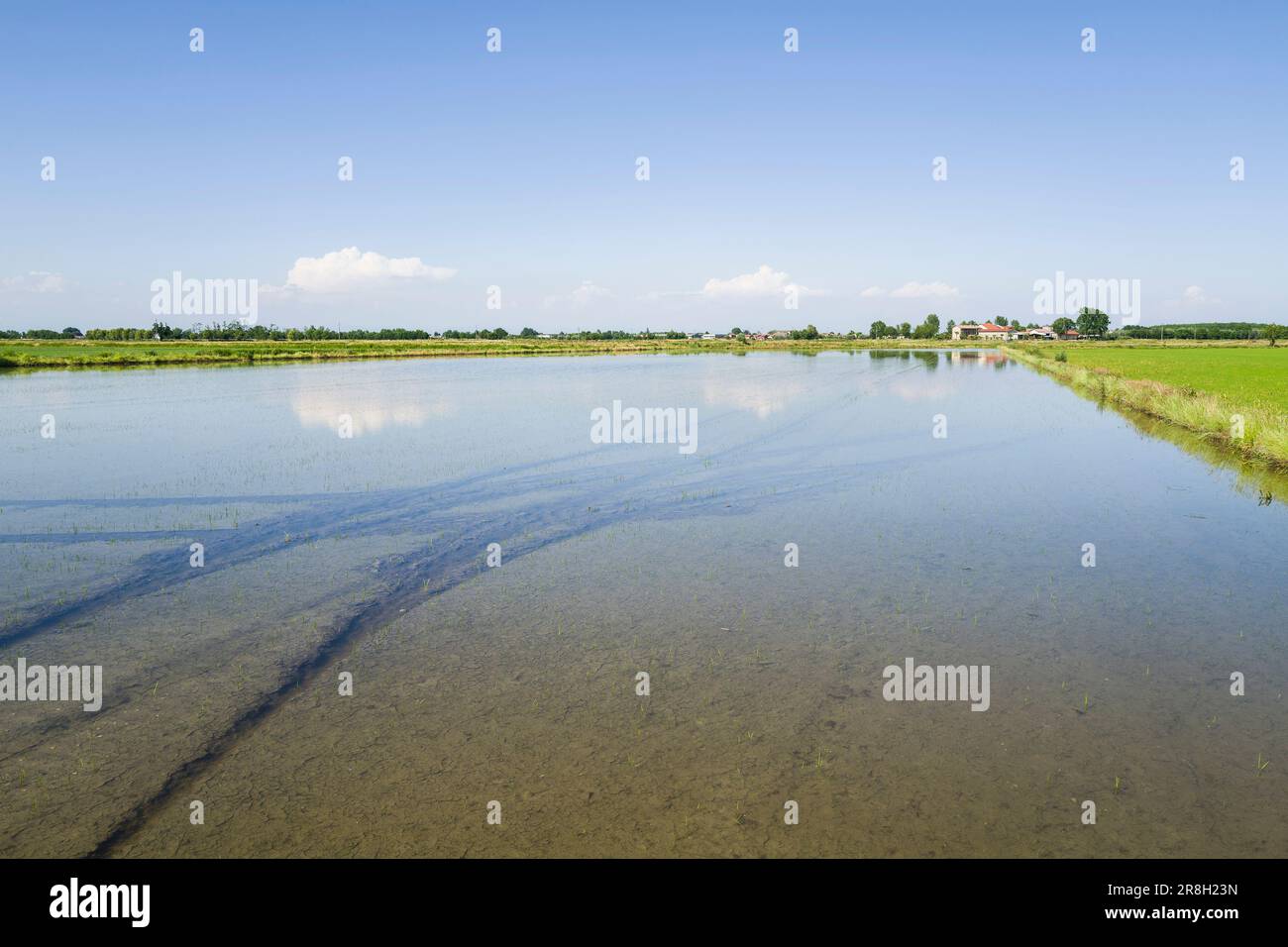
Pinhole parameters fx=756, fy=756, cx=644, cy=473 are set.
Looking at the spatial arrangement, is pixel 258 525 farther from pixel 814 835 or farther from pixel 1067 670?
pixel 1067 670

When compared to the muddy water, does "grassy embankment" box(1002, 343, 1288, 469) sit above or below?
above

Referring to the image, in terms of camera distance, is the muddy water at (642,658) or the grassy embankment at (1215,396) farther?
the grassy embankment at (1215,396)

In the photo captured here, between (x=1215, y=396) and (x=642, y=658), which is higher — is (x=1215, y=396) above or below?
above

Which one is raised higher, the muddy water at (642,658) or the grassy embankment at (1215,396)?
the grassy embankment at (1215,396)

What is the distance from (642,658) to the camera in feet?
27.7

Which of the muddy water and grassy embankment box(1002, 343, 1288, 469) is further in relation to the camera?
grassy embankment box(1002, 343, 1288, 469)

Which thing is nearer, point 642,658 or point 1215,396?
point 642,658

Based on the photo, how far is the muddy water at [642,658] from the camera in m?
5.51

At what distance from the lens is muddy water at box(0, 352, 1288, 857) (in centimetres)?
551

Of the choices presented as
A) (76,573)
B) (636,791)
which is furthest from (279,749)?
(76,573)

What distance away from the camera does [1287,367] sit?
5722cm
